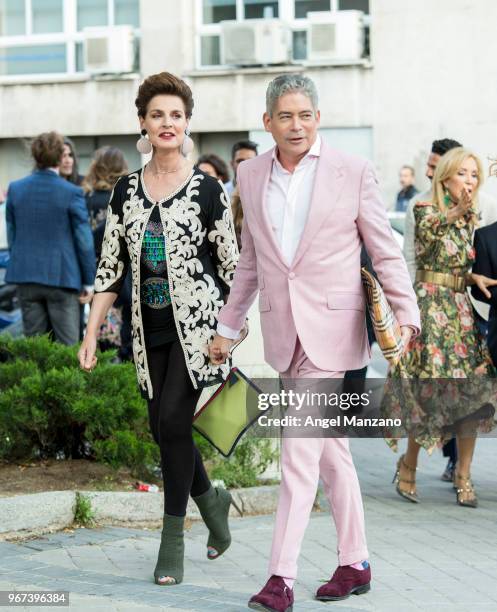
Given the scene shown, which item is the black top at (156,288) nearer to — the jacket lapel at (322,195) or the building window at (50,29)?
the jacket lapel at (322,195)

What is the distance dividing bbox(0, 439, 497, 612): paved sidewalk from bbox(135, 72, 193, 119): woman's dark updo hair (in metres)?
1.98

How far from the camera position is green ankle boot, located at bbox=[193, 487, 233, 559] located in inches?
248

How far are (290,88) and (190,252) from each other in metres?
0.87

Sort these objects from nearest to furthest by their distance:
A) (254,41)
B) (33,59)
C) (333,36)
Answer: (333,36) < (254,41) < (33,59)

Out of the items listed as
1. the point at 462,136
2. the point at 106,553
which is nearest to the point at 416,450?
the point at 106,553

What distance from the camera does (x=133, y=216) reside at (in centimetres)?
607

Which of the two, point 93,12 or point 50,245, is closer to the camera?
point 50,245

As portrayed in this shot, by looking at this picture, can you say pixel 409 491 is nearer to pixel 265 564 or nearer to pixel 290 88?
pixel 265 564

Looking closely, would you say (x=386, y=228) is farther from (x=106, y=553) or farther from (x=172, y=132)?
(x=106, y=553)

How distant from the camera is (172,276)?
5.98m

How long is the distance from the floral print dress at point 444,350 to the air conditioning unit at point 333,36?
16585mm

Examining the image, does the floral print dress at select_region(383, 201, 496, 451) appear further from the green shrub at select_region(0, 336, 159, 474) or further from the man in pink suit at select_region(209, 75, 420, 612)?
the man in pink suit at select_region(209, 75, 420, 612)

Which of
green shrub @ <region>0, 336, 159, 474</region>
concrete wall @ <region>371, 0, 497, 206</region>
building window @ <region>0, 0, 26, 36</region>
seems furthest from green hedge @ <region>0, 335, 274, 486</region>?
building window @ <region>0, 0, 26, 36</region>

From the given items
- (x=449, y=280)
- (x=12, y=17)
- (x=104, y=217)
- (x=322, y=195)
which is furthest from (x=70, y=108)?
(x=322, y=195)
